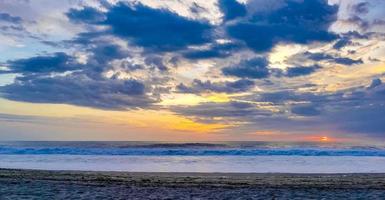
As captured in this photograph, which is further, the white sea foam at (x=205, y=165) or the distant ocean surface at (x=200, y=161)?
the distant ocean surface at (x=200, y=161)

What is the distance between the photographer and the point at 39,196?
13.2 meters

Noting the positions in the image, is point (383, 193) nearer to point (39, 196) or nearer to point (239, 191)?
point (239, 191)

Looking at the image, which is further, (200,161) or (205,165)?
(200,161)

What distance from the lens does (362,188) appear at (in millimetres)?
16547

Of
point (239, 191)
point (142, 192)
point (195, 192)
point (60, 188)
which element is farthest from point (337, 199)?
point (60, 188)

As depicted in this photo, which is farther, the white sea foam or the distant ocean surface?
the distant ocean surface

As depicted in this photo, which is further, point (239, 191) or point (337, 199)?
point (239, 191)

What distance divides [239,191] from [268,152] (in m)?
40.5

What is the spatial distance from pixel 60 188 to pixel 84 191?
49.3 inches

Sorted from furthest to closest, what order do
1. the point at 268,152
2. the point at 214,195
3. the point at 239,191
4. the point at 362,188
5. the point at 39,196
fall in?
the point at 268,152 < the point at 362,188 < the point at 239,191 < the point at 214,195 < the point at 39,196

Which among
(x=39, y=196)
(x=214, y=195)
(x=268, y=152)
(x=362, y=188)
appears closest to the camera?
(x=39, y=196)

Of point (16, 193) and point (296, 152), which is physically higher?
point (296, 152)

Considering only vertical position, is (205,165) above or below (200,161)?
below

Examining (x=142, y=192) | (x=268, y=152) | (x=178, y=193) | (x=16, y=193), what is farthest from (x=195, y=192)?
(x=268, y=152)
